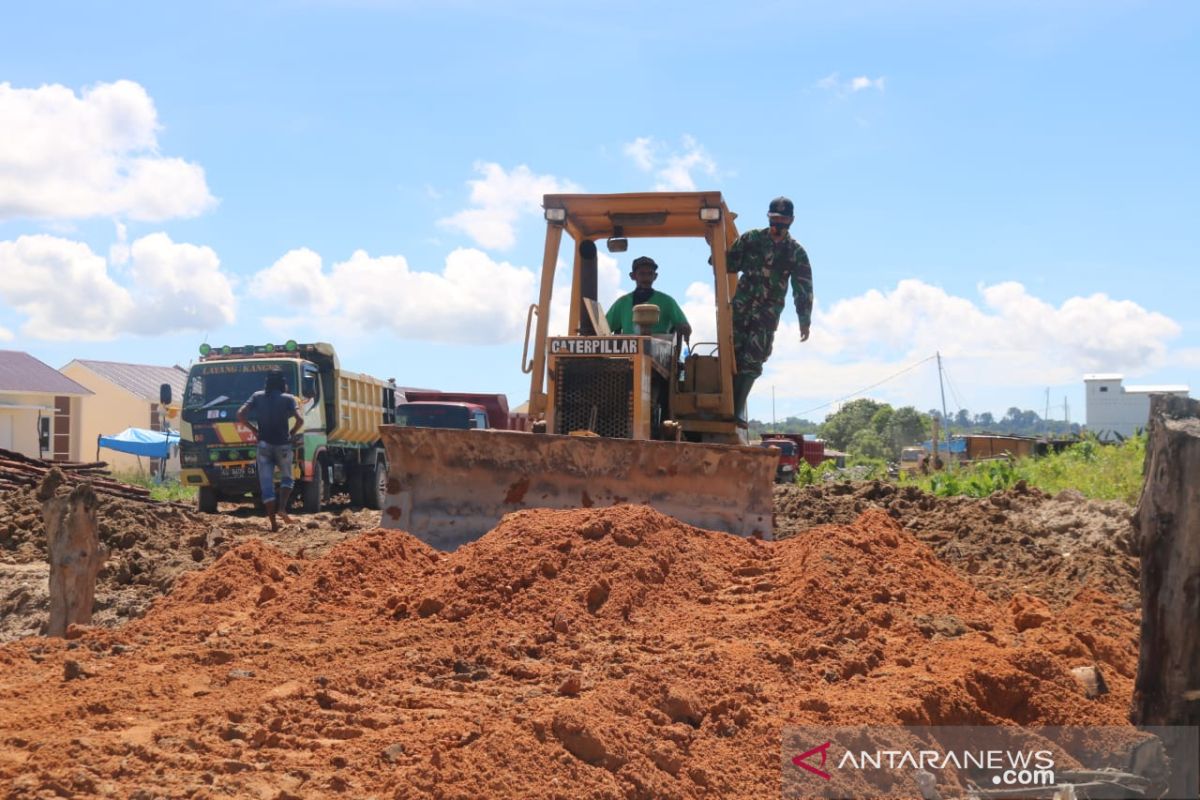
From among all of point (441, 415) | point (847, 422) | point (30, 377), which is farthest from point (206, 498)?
point (847, 422)

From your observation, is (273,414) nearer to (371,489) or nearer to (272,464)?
(272,464)

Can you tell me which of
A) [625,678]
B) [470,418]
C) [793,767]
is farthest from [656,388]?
[470,418]

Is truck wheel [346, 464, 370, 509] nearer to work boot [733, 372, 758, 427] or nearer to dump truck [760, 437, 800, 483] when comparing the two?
dump truck [760, 437, 800, 483]

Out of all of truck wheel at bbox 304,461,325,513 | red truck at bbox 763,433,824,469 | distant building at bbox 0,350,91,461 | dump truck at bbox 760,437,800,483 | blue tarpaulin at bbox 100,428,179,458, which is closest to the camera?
truck wheel at bbox 304,461,325,513

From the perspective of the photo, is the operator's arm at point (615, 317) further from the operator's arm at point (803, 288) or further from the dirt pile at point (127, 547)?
the dirt pile at point (127, 547)

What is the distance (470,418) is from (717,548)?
16.1 m

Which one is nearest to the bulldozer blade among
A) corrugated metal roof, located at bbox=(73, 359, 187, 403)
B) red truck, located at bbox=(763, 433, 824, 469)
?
red truck, located at bbox=(763, 433, 824, 469)

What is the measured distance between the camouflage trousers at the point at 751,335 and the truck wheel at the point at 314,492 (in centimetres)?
1016

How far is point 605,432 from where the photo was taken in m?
9.16

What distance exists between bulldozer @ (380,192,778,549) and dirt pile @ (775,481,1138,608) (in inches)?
77.9

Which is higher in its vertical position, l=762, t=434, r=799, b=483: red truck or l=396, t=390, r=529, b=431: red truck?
l=396, t=390, r=529, b=431: red truck

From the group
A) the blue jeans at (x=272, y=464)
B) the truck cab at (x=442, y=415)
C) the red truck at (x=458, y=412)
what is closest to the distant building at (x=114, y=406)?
the red truck at (x=458, y=412)

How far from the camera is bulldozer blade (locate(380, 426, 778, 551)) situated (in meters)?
8.27

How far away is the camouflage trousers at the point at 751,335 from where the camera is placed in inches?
381
